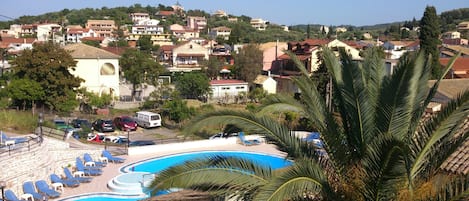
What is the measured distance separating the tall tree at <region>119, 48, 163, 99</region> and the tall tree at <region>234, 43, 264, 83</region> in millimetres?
9668

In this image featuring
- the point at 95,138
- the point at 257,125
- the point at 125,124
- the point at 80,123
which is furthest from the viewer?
the point at 125,124

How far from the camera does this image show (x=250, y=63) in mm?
45625

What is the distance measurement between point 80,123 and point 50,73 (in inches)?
149

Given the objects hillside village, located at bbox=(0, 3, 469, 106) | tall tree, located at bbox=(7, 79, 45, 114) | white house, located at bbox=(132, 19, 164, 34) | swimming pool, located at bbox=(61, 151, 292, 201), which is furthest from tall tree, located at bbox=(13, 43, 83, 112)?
white house, located at bbox=(132, 19, 164, 34)

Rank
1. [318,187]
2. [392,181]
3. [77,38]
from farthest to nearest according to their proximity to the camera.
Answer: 1. [77,38]
2. [318,187]
3. [392,181]

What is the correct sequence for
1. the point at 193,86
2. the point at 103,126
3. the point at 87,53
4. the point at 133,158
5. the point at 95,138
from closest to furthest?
the point at 133,158 → the point at 95,138 → the point at 103,126 → the point at 87,53 → the point at 193,86

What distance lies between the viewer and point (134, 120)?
28.8 metres

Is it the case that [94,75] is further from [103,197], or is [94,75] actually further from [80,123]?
[103,197]

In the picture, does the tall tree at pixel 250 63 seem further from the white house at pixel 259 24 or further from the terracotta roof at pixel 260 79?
the white house at pixel 259 24

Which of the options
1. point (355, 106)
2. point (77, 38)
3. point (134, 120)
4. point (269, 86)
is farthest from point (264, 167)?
point (77, 38)

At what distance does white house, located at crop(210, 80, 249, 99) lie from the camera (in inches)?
1577

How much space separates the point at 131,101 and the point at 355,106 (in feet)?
109

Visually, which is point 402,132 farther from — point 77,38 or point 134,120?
point 77,38

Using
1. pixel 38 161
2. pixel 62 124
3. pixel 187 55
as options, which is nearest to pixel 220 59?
pixel 187 55
